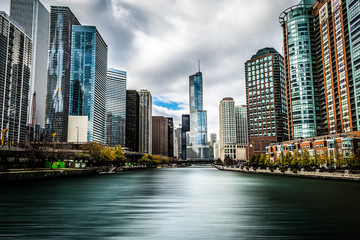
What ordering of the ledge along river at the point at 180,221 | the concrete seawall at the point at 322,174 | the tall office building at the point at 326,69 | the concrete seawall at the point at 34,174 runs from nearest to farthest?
1. the ledge along river at the point at 180,221
2. the concrete seawall at the point at 34,174
3. the concrete seawall at the point at 322,174
4. the tall office building at the point at 326,69

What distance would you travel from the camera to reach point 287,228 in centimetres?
2275

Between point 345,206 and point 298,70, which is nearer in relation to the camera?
point 345,206

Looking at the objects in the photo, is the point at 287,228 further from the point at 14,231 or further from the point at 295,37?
the point at 295,37

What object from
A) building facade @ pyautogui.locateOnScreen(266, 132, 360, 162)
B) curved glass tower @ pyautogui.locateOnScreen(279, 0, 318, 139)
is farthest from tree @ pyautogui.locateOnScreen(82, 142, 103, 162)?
curved glass tower @ pyautogui.locateOnScreen(279, 0, 318, 139)

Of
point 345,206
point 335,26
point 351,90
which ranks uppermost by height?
point 335,26

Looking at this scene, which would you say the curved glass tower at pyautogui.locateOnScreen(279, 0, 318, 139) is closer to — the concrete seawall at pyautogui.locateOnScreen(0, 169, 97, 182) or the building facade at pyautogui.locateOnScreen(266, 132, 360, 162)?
the building facade at pyautogui.locateOnScreen(266, 132, 360, 162)

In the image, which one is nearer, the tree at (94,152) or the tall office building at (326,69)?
the tree at (94,152)

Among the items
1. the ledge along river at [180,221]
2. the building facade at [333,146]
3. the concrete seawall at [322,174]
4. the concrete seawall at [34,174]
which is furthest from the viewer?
the building facade at [333,146]

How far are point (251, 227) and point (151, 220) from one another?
8976mm

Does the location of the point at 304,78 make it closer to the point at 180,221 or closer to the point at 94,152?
the point at 94,152

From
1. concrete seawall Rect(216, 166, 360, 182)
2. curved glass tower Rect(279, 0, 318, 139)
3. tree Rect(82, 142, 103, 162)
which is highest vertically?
curved glass tower Rect(279, 0, 318, 139)

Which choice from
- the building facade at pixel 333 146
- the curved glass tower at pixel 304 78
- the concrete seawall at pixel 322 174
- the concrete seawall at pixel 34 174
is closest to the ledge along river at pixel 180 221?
the concrete seawall at pixel 34 174

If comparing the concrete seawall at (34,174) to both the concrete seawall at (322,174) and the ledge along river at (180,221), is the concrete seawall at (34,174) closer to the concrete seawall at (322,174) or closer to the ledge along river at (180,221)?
the ledge along river at (180,221)

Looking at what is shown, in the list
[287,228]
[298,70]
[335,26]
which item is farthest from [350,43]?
[287,228]
